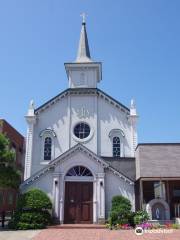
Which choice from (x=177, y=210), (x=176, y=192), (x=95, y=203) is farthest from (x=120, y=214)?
(x=176, y=192)

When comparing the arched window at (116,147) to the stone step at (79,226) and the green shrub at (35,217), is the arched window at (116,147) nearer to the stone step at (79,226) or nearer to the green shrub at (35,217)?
the stone step at (79,226)

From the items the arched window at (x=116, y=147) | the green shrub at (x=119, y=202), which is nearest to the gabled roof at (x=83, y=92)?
the arched window at (x=116, y=147)

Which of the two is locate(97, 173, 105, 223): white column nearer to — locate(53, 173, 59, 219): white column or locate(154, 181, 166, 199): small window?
locate(53, 173, 59, 219): white column

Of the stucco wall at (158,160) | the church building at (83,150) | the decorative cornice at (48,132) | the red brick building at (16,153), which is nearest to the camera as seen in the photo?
the stucco wall at (158,160)

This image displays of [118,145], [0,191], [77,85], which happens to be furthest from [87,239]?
[0,191]

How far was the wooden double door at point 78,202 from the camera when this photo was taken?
77.3ft

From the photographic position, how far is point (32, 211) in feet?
70.6

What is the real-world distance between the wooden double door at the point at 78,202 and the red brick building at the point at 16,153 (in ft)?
49.0

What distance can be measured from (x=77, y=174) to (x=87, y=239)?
30.2ft

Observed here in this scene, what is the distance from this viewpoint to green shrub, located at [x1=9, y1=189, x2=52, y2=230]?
20808mm

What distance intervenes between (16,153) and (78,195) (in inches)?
895

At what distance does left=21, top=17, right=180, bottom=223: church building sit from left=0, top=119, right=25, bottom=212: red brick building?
10.1m

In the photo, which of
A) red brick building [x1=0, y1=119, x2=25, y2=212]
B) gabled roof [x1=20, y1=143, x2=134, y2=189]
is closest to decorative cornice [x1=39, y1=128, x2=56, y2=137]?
gabled roof [x1=20, y1=143, x2=134, y2=189]

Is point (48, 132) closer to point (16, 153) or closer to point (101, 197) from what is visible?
point (101, 197)
